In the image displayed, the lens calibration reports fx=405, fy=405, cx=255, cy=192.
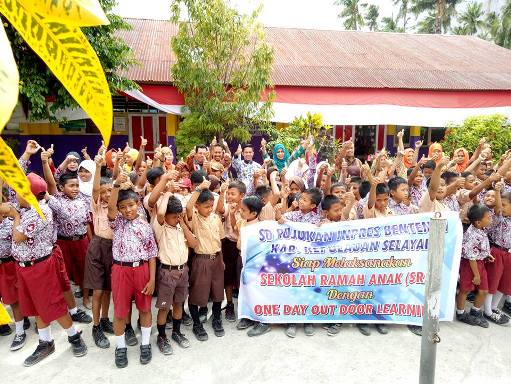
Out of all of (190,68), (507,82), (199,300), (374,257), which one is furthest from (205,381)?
(507,82)

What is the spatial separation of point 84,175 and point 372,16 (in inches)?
1368

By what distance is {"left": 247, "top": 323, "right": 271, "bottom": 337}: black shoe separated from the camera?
11.2 feet

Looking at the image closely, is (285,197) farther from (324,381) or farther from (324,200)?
(324,381)

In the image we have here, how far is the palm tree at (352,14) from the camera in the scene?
32.8 metres

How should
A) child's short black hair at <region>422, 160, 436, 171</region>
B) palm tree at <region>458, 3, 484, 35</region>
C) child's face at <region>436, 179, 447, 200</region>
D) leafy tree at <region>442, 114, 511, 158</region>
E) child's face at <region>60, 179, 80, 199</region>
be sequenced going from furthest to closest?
palm tree at <region>458, 3, 484, 35</region> < leafy tree at <region>442, 114, 511, 158</region> < child's short black hair at <region>422, 160, 436, 171</region> < child's face at <region>436, 179, 447, 200</region> < child's face at <region>60, 179, 80, 199</region>

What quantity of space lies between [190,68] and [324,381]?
7.18 metres

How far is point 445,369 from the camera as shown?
116 inches

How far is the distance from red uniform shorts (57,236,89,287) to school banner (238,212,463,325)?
1490 millimetres

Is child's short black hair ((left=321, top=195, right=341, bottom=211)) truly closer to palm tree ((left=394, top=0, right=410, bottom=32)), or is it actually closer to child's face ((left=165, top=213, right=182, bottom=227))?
child's face ((left=165, top=213, right=182, bottom=227))

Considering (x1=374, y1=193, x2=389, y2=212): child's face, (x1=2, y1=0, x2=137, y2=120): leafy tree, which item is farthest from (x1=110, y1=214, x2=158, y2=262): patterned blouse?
(x1=2, y1=0, x2=137, y2=120): leafy tree

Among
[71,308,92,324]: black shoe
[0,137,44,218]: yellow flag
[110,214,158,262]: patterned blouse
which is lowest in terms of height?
[71,308,92,324]: black shoe

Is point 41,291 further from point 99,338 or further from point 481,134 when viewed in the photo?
point 481,134

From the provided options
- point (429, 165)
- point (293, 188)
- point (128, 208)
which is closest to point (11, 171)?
point (128, 208)

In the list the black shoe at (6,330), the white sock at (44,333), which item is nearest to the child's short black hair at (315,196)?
the white sock at (44,333)
